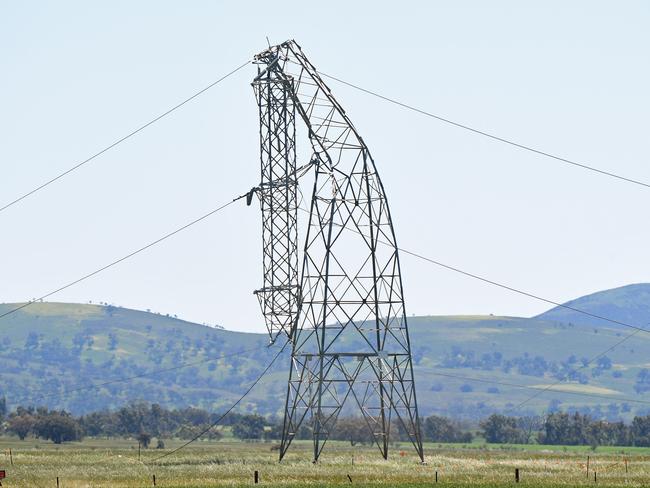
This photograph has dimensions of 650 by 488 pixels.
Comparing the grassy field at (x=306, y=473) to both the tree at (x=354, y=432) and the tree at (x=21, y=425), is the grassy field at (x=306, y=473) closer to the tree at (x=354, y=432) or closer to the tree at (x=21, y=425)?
the tree at (x=21, y=425)

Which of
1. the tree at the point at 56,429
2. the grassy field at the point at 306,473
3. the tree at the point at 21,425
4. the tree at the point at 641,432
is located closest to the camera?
the grassy field at the point at 306,473

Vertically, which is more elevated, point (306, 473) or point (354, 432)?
point (354, 432)

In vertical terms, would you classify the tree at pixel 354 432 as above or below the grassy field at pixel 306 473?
above

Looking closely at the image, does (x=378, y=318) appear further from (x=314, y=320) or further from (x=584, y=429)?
(x=584, y=429)

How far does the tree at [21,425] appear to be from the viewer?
6327 inches

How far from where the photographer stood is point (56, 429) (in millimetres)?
153625

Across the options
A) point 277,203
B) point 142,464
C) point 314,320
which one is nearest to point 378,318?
point 314,320

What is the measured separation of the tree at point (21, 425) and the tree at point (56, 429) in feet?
10.1

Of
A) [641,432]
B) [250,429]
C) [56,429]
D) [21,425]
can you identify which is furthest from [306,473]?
[250,429]

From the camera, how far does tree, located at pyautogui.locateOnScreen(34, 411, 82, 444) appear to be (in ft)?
504

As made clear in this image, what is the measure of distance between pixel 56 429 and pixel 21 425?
1146cm

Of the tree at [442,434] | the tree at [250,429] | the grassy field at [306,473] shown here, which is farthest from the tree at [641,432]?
the grassy field at [306,473]

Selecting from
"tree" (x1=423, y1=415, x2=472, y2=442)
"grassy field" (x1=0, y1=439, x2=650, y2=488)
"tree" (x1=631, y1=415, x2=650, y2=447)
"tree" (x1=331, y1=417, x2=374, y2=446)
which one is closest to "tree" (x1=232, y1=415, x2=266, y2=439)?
"tree" (x1=331, y1=417, x2=374, y2=446)

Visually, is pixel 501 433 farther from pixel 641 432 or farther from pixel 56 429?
pixel 56 429
